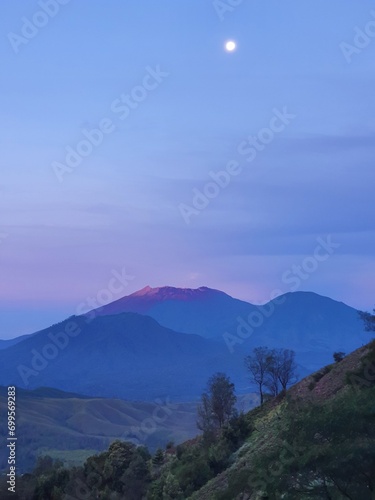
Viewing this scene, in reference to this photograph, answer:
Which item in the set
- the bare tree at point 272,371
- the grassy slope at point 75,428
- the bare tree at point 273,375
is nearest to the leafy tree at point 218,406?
the bare tree at point 272,371

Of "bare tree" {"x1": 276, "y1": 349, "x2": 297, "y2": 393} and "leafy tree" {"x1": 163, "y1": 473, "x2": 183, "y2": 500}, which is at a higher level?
"bare tree" {"x1": 276, "y1": 349, "x2": 297, "y2": 393}

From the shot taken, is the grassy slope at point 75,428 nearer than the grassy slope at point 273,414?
No

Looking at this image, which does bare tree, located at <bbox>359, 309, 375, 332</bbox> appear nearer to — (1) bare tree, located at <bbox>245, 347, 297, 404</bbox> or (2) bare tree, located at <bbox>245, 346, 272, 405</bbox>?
(1) bare tree, located at <bbox>245, 347, 297, 404</bbox>

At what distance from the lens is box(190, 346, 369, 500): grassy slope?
116 feet

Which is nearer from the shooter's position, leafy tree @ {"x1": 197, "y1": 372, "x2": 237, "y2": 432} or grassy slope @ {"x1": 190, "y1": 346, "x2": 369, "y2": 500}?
grassy slope @ {"x1": 190, "y1": 346, "x2": 369, "y2": 500}

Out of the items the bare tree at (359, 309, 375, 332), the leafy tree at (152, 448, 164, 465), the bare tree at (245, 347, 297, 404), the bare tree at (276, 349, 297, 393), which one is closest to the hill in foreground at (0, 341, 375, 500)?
the leafy tree at (152, 448, 164, 465)

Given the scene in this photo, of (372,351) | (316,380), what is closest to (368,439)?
(372,351)

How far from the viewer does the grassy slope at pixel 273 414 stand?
35.4 m

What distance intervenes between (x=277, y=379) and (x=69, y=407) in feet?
489

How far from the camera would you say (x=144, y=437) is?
159 meters

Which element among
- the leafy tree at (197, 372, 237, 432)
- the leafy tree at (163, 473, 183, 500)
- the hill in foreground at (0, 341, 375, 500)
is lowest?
the leafy tree at (163, 473, 183, 500)

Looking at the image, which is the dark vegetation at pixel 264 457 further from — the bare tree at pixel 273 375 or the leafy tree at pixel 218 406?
the bare tree at pixel 273 375

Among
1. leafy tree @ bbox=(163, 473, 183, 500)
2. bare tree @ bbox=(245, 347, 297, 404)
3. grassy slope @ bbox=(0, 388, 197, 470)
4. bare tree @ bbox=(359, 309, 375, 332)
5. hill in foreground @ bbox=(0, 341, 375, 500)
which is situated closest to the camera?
hill in foreground @ bbox=(0, 341, 375, 500)

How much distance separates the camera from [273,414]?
43.8m
